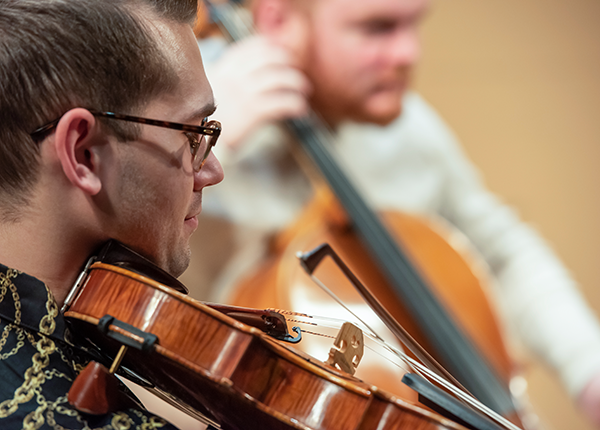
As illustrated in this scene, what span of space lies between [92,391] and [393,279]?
0.85 m

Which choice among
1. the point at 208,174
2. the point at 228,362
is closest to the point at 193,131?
the point at 208,174

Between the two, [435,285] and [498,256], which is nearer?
[435,285]

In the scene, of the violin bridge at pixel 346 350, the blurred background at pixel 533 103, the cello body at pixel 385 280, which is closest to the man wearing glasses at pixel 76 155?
the violin bridge at pixel 346 350

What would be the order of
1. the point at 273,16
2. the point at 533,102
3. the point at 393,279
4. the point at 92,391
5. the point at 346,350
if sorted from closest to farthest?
1. the point at 92,391
2. the point at 346,350
3. the point at 393,279
4. the point at 273,16
5. the point at 533,102

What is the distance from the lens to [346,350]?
1.80 feet

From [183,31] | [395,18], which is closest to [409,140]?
[395,18]

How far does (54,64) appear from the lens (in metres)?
0.49

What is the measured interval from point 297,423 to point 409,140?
133 centimetres

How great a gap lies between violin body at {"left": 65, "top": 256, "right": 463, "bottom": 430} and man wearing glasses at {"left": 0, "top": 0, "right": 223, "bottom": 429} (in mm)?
52

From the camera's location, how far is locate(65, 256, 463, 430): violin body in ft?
1.43

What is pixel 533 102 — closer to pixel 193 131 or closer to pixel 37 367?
pixel 193 131

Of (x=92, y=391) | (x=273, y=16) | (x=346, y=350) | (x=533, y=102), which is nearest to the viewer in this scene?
(x=92, y=391)

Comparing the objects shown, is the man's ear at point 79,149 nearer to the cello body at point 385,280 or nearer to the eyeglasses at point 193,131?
the eyeglasses at point 193,131

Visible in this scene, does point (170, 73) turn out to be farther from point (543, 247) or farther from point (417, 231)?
point (543, 247)
